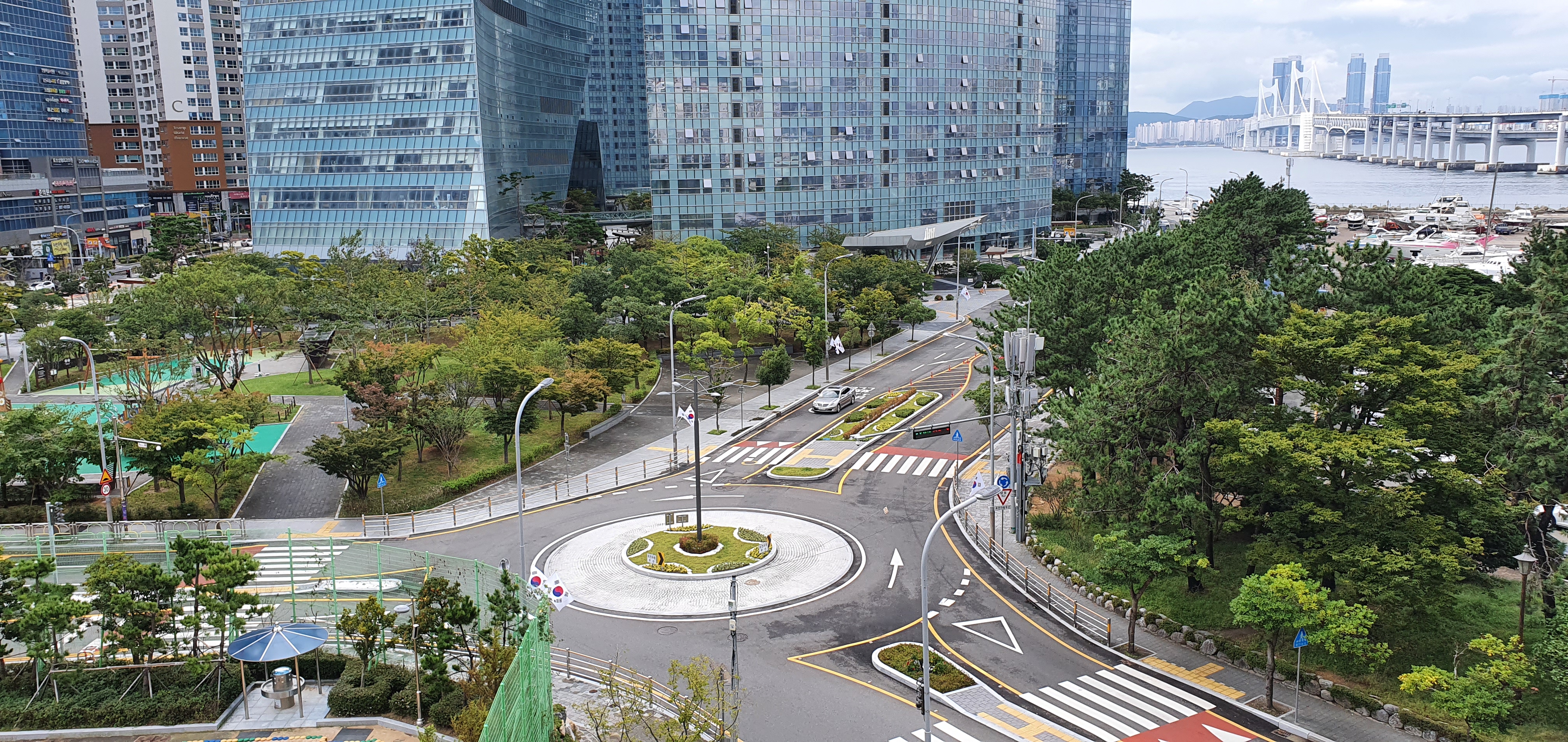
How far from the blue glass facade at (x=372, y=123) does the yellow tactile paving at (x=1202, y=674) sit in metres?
89.3

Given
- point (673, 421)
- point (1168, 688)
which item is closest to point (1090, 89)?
point (673, 421)

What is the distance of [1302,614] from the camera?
28.7m

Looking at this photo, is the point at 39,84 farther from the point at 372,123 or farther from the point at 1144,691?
the point at 1144,691

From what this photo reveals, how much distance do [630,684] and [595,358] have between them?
3317 cm

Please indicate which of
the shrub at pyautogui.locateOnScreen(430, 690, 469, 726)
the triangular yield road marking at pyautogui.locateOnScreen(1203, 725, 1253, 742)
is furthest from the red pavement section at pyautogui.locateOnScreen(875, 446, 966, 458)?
the shrub at pyautogui.locateOnScreen(430, 690, 469, 726)

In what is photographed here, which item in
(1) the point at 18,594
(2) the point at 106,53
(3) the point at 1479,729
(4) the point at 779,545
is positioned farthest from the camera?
(2) the point at 106,53

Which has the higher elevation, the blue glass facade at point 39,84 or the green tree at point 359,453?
the blue glass facade at point 39,84

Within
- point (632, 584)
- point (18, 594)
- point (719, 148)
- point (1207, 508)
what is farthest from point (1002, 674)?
point (719, 148)

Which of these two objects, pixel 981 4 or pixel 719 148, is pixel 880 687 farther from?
pixel 981 4

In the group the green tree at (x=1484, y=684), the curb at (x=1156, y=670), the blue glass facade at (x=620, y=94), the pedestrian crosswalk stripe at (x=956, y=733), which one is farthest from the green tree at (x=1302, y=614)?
the blue glass facade at (x=620, y=94)

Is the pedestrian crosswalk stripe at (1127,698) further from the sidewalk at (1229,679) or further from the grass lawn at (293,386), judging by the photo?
the grass lawn at (293,386)

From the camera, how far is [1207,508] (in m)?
34.5

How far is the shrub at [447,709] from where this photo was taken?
2848 cm

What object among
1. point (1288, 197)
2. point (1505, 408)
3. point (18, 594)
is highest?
point (1288, 197)
